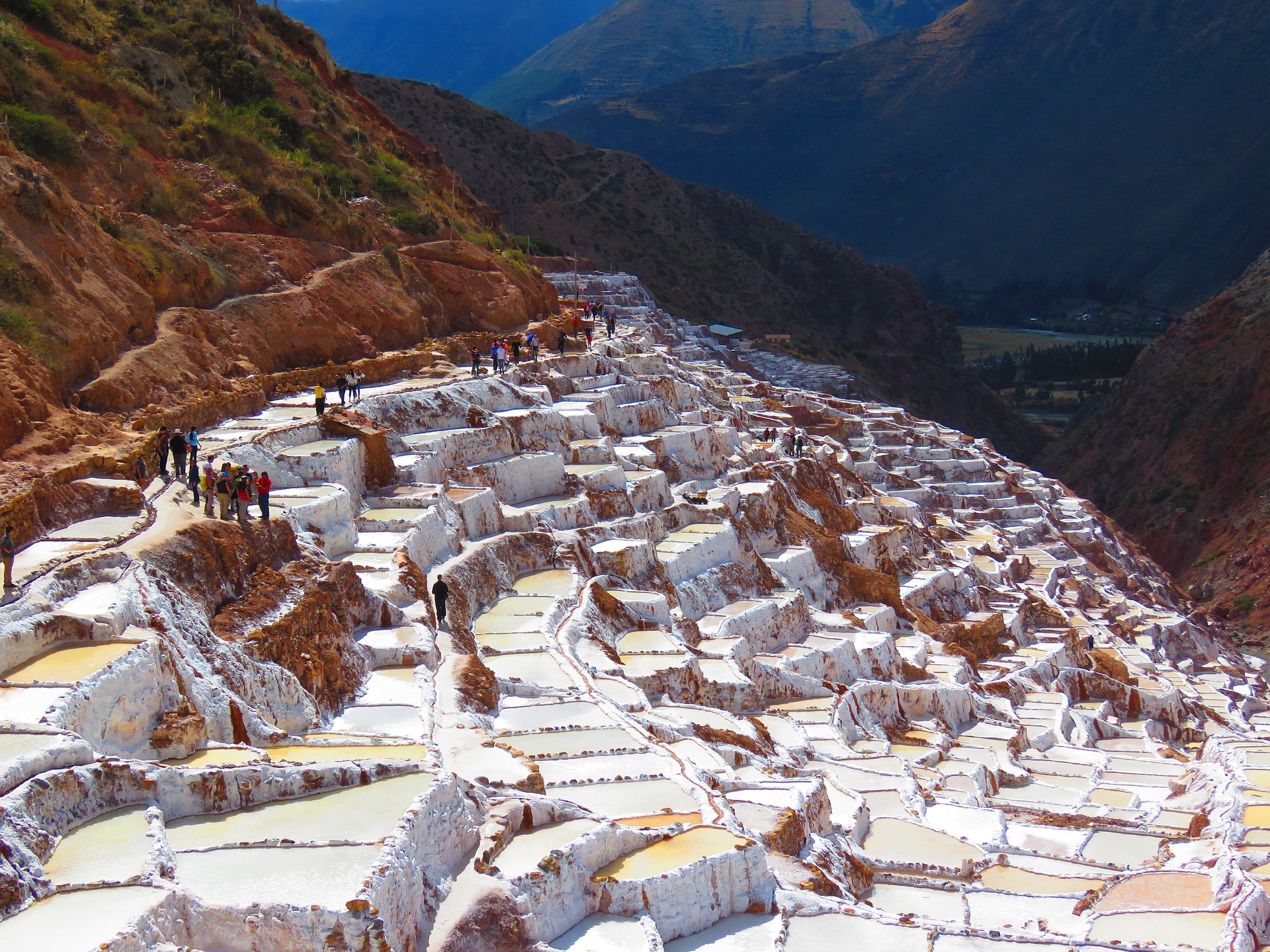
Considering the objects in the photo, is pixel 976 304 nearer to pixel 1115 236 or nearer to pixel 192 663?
pixel 1115 236

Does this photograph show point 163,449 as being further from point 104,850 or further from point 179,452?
point 104,850

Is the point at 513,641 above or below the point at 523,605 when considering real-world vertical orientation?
below

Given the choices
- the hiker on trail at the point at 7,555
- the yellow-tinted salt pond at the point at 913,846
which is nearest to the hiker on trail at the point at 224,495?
the hiker on trail at the point at 7,555

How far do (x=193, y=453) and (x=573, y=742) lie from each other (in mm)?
7360

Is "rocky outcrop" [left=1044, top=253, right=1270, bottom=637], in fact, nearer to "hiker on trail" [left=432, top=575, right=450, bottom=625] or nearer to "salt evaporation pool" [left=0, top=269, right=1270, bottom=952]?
"salt evaporation pool" [left=0, top=269, right=1270, bottom=952]

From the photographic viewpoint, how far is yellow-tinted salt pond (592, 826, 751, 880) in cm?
1468

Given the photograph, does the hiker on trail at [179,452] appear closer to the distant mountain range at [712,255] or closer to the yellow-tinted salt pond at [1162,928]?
the yellow-tinted salt pond at [1162,928]

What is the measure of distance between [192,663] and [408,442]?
12990mm

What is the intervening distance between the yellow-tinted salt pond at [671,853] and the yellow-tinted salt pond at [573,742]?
2.71 meters

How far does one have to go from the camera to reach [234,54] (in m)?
40.6

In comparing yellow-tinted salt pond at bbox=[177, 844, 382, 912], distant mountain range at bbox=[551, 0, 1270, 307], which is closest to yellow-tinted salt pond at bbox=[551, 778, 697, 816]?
yellow-tinted salt pond at bbox=[177, 844, 382, 912]

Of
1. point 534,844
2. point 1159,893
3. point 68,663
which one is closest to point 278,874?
point 534,844

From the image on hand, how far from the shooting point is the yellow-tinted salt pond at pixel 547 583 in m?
24.9

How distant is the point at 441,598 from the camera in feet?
70.1
